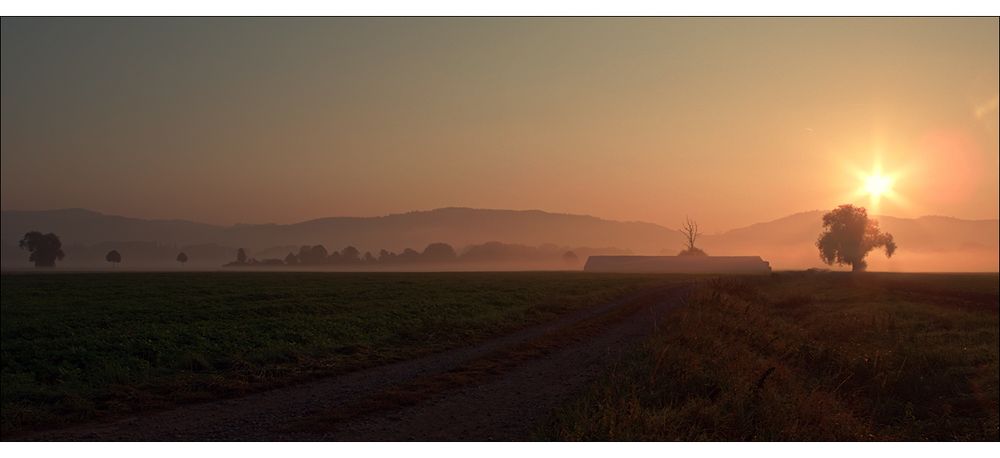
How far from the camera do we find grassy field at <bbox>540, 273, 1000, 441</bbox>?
1393cm

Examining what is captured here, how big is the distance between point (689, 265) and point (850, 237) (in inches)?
1414

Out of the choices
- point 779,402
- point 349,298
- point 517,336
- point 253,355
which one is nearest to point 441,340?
point 517,336

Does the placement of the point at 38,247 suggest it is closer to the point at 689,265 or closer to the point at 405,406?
the point at 689,265

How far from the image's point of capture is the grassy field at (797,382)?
13.9m

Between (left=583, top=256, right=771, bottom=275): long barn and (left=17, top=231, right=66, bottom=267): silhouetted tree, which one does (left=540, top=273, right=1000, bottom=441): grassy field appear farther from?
(left=17, top=231, right=66, bottom=267): silhouetted tree

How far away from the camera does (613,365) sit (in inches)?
749

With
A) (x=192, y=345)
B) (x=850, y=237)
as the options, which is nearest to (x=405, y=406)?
(x=192, y=345)

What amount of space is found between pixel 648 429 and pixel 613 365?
6.25 meters

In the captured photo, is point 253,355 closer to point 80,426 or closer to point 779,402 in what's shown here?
point 80,426

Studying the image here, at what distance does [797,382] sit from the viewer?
20.5 metres

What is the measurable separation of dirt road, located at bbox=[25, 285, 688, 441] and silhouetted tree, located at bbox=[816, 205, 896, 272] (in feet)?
479

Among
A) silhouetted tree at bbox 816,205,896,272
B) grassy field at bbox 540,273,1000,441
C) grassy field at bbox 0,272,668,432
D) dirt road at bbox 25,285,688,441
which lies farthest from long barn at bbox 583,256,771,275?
dirt road at bbox 25,285,688,441

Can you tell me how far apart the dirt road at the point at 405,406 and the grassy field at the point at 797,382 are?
1.16 meters

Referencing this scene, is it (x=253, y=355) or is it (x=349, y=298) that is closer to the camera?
(x=253, y=355)
